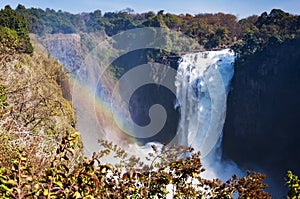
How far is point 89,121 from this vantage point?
15672 millimetres

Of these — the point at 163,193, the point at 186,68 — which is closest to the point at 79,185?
the point at 163,193

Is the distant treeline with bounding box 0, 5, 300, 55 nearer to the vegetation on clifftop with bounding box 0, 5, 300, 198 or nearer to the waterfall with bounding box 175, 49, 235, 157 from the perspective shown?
the vegetation on clifftop with bounding box 0, 5, 300, 198

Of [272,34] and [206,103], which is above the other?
[272,34]

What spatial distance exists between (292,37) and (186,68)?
587 centimetres

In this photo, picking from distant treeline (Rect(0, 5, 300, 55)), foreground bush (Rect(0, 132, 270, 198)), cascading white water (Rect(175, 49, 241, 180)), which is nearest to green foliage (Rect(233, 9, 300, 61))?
distant treeline (Rect(0, 5, 300, 55))

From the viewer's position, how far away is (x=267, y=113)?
49.3 ft

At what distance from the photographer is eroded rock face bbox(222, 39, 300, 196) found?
13492mm

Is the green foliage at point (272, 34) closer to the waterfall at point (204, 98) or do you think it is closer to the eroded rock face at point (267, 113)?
the eroded rock face at point (267, 113)

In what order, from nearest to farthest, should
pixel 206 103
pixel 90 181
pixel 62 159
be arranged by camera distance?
pixel 90 181 → pixel 62 159 → pixel 206 103

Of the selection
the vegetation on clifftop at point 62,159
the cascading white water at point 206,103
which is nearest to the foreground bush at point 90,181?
the vegetation on clifftop at point 62,159

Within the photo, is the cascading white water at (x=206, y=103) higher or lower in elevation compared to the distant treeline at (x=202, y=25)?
lower

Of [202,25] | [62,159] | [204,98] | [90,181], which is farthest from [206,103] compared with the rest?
[90,181]

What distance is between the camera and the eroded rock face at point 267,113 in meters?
13.5

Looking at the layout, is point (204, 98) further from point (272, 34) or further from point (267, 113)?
point (272, 34)
